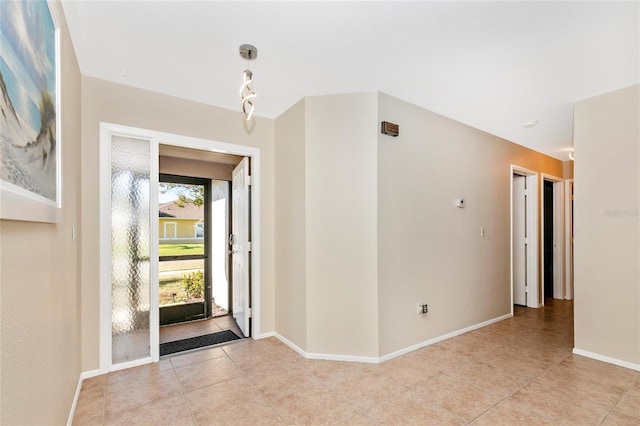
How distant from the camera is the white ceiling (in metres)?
1.90

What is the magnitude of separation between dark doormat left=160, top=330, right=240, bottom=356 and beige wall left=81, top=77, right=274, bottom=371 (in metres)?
0.50

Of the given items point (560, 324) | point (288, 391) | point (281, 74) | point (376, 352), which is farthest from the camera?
point (560, 324)

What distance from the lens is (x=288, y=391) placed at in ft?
7.89

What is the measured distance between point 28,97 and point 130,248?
1.96m

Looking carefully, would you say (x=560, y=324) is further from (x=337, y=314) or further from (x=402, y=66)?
(x=402, y=66)

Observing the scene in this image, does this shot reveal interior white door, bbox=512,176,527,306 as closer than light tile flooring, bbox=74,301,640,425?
No

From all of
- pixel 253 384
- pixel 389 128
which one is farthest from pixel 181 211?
pixel 389 128

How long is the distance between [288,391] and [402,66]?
2.72 metres

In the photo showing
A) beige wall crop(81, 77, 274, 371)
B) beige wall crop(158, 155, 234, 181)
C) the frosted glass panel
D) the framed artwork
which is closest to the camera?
the framed artwork

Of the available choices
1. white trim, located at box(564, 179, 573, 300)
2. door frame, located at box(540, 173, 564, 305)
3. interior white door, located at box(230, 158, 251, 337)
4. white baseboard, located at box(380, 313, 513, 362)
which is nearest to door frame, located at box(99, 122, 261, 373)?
interior white door, located at box(230, 158, 251, 337)

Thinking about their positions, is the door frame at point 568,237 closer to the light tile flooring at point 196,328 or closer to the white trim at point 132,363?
the light tile flooring at point 196,328

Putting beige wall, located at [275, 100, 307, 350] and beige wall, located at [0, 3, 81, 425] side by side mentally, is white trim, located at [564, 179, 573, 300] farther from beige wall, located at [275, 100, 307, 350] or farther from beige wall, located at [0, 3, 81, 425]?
beige wall, located at [0, 3, 81, 425]

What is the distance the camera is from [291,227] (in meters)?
3.29

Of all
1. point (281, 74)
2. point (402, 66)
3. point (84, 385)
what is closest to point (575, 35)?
point (402, 66)
